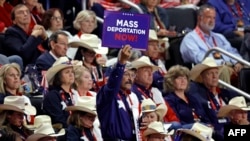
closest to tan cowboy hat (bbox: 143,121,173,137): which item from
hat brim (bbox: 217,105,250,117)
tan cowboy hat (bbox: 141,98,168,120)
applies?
tan cowboy hat (bbox: 141,98,168,120)

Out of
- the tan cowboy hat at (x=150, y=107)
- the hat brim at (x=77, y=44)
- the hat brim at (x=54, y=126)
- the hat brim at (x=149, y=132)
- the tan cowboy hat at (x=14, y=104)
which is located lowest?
the hat brim at (x=149, y=132)

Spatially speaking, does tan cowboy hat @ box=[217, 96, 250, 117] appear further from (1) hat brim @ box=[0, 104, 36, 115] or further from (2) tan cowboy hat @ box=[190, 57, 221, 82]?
(1) hat brim @ box=[0, 104, 36, 115]

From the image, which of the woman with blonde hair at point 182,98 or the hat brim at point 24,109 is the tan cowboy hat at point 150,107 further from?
the hat brim at point 24,109

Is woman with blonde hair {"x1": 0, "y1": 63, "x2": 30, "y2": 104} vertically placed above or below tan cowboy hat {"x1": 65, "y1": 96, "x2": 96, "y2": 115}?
above

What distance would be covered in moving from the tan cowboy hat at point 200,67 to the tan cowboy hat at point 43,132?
10.4 feet

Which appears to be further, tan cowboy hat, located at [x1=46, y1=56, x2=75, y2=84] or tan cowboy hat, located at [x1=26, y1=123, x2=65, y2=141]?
tan cowboy hat, located at [x1=46, y1=56, x2=75, y2=84]

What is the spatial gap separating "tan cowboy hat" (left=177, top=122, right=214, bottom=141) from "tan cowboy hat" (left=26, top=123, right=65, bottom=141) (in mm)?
1471

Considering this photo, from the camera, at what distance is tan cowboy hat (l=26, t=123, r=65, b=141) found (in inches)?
434

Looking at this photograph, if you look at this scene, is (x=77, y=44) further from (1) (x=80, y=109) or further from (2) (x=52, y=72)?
(1) (x=80, y=109)

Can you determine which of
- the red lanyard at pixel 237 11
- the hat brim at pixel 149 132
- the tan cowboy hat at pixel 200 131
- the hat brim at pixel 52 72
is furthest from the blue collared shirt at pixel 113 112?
the red lanyard at pixel 237 11

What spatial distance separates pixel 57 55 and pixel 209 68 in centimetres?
190

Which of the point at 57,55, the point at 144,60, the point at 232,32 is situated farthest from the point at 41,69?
the point at 232,32

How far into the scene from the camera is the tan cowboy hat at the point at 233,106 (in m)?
13.3

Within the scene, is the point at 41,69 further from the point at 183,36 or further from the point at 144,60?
the point at 183,36
